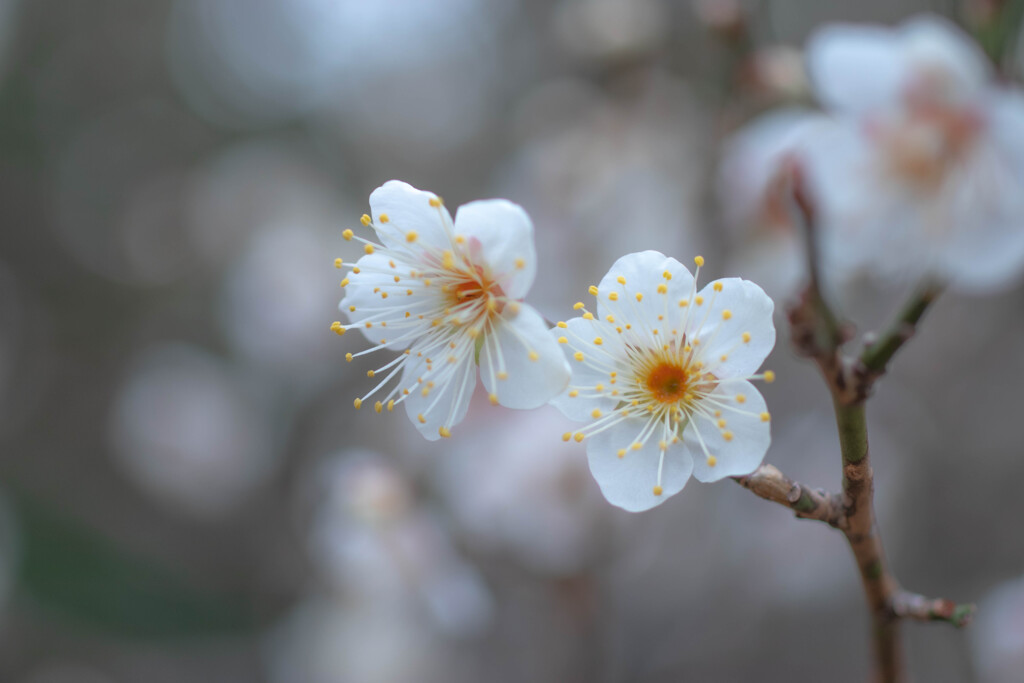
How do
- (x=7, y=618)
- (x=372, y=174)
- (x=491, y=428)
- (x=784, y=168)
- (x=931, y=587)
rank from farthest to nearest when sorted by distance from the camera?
(x=372, y=174) < (x=7, y=618) < (x=931, y=587) < (x=491, y=428) < (x=784, y=168)

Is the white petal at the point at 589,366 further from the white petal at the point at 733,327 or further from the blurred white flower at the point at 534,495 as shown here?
the blurred white flower at the point at 534,495

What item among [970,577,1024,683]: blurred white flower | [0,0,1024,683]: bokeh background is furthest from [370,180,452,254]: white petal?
[970,577,1024,683]: blurred white flower

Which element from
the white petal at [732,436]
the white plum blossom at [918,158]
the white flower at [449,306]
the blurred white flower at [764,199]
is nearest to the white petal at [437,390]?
the white flower at [449,306]

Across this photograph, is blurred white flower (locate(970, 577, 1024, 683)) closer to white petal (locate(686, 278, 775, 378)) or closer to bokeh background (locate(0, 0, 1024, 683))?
bokeh background (locate(0, 0, 1024, 683))

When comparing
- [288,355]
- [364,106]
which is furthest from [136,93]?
[288,355]

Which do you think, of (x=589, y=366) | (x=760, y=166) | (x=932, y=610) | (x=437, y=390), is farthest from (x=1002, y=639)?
(x=437, y=390)

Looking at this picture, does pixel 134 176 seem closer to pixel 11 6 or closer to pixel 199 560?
pixel 11 6
